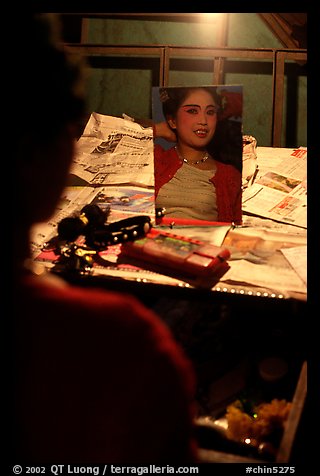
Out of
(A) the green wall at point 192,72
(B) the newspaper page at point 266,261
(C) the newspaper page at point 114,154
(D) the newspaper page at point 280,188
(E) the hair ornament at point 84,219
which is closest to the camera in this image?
(B) the newspaper page at point 266,261

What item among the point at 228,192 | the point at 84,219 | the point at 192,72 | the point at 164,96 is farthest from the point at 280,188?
the point at 192,72

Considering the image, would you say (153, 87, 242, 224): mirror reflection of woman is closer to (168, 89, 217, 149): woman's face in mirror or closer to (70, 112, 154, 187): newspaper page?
(168, 89, 217, 149): woman's face in mirror

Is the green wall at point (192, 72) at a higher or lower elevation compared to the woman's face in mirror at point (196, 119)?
higher

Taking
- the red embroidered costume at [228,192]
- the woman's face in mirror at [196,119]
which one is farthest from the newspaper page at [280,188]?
the woman's face in mirror at [196,119]

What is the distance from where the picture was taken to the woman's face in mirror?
1.15 metres

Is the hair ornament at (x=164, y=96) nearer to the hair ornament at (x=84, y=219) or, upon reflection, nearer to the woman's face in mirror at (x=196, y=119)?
the woman's face in mirror at (x=196, y=119)

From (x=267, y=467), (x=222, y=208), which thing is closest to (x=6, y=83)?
(x=267, y=467)

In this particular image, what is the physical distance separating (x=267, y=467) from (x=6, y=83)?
61 cm

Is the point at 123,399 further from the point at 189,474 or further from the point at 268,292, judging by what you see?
the point at 268,292

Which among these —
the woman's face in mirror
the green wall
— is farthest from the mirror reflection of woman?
the green wall

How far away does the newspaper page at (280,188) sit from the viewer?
122 centimetres

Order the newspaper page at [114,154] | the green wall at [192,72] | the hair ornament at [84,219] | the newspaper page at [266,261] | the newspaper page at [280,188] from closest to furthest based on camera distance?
the newspaper page at [266,261], the hair ornament at [84,219], the newspaper page at [280,188], the newspaper page at [114,154], the green wall at [192,72]

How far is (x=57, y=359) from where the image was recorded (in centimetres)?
44

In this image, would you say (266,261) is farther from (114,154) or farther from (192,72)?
(192,72)
